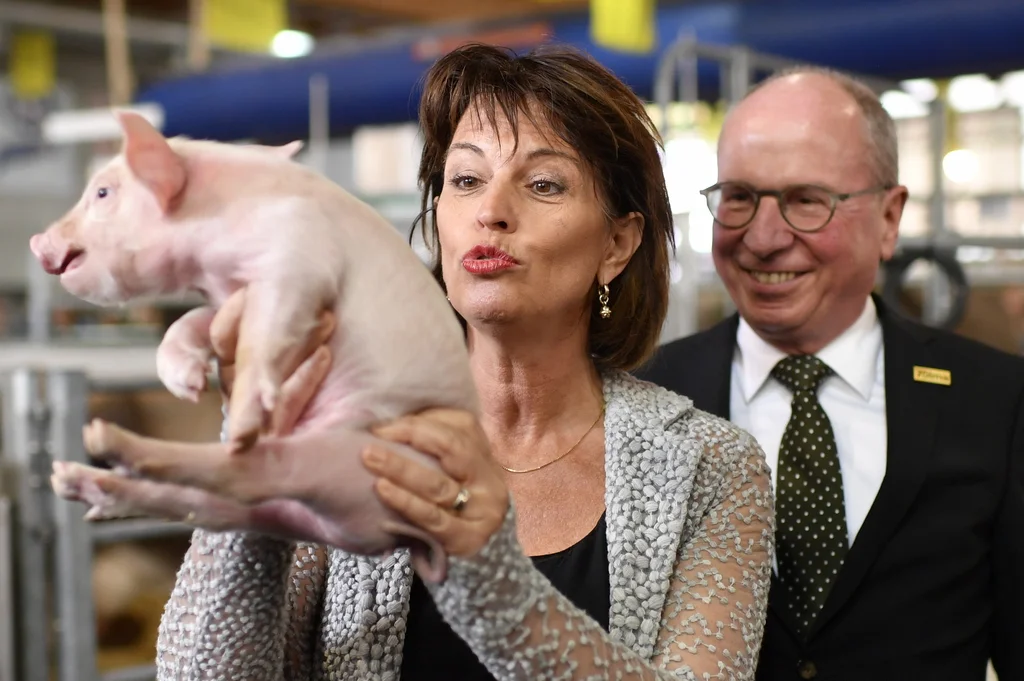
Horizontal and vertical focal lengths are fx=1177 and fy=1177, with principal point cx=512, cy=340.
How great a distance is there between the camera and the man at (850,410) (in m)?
1.66

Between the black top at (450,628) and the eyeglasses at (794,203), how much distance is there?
0.76m

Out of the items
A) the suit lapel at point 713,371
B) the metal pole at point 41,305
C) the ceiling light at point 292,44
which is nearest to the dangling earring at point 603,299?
the suit lapel at point 713,371

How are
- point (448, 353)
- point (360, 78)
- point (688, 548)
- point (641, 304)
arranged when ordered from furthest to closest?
point (360, 78)
point (641, 304)
point (688, 548)
point (448, 353)

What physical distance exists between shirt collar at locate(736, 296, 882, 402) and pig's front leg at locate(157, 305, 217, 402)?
1.17 m

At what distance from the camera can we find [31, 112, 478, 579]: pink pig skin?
32.4 inches

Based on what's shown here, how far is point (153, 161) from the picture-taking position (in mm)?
840

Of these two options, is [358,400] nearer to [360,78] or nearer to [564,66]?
[564,66]

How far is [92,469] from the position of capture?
77 centimetres

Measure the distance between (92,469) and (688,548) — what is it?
74 centimetres

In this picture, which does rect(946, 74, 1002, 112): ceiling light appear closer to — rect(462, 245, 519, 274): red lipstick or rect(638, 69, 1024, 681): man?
rect(638, 69, 1024, 681): man

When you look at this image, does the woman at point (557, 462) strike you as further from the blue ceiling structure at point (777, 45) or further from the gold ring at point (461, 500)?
the blue ceiling structure at point (777, 45)

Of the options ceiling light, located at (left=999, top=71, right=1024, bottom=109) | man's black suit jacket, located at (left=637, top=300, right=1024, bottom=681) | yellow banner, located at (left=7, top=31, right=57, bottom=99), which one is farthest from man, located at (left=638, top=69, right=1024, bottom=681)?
ceiling light, located at (left=999, top=71, right=1024, bottom=109)

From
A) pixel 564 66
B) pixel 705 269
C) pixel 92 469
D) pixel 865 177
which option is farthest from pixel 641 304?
pixel 705 269

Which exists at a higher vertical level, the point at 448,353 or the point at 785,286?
the point at 448,353
